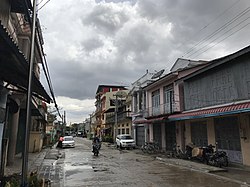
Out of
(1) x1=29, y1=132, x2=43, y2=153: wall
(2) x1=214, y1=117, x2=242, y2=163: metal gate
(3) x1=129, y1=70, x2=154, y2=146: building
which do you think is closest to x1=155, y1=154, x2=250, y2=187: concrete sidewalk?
(2) x1=214, y1=117, x2=242, y2=163: metal gate

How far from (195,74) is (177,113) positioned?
3.78 metres

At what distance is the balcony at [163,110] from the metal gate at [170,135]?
4.18 feet

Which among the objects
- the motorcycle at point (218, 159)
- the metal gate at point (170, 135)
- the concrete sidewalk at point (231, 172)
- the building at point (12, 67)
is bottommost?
the concrete sidewalk at point (231, 172)

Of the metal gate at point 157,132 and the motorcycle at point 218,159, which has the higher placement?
the metal gate at point 157,132

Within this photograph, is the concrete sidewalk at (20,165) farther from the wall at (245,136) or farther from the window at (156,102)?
the window at (156,102)

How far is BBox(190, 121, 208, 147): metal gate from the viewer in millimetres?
16609

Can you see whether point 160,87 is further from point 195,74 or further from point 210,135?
point 210,135

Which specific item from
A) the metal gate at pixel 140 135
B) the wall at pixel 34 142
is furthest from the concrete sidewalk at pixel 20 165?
the metal gate at pixel 140 135

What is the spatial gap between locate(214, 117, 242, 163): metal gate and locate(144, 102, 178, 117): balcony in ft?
16.9

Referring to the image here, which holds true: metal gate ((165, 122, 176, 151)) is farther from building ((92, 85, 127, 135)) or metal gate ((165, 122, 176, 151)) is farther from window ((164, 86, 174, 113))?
building ((92, 85, 127, 135))

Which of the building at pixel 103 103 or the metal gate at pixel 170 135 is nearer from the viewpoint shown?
the metal gate at pixel 170 135

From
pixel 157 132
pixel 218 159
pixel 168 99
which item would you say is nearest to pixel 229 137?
pixel 218 159

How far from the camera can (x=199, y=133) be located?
17172 millimetres

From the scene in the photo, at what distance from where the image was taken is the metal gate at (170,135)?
21.3 m
